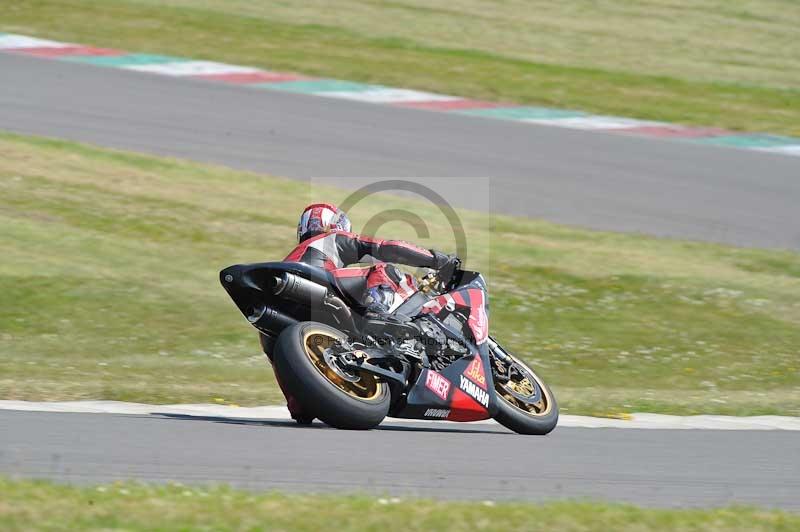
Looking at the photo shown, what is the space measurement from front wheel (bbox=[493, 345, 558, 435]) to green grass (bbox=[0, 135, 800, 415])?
1.51 meters

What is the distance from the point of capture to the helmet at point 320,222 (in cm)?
828

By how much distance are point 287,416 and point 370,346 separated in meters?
1.52

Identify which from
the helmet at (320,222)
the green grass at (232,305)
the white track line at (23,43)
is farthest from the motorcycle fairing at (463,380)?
the white track line at (23,43)

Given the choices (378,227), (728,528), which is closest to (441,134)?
(378,227)

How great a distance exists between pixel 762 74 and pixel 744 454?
730 inches

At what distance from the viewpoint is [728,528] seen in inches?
223

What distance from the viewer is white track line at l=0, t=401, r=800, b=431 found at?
8406mm

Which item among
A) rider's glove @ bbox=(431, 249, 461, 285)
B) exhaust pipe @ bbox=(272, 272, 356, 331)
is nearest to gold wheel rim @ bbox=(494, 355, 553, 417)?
rider's glove @ bbox=(431, 249, 461, 285)

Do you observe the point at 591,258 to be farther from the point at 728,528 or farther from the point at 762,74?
the point at 762,74

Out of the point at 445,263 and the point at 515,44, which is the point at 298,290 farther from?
the point at 515,44

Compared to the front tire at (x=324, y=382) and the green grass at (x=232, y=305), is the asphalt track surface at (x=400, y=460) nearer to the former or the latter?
the front tire at (x=324, y=382)

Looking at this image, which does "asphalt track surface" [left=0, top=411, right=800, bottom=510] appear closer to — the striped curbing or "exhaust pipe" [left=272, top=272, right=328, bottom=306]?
"exhaust pipe" [left=272, top=272, right=328, bottom=306]

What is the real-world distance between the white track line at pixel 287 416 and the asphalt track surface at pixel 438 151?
712 cm

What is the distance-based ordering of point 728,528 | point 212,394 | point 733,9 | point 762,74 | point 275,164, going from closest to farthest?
point 728,528 → point 212,394 → point 275,164 → point 762,74 → point 733,9
